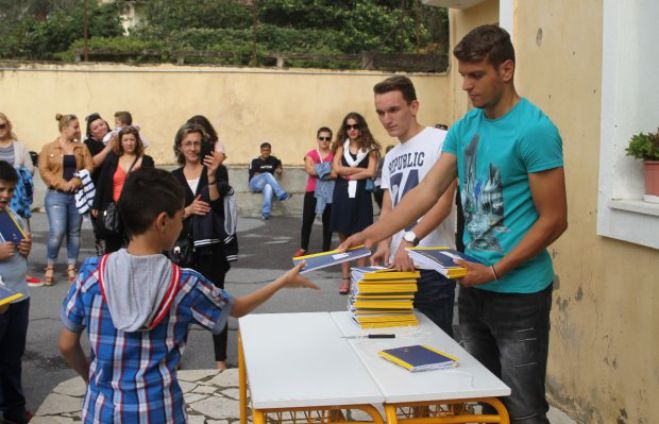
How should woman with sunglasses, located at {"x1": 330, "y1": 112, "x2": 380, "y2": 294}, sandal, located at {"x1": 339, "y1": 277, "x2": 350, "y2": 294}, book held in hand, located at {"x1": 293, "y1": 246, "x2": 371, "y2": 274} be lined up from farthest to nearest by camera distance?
1. woman with sunglasses, located at {"x1": 330, "y1": 112, "x2": 380, "y2": 294}
2. sandal, located at {"x1": 339, "y1": 277, "x2": 350, "y2": 294}
3. book held in hand, located at {"x1": 293, "y1": 246, "x2": 371, "y2": 274}

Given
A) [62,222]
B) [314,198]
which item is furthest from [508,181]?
[314,198]

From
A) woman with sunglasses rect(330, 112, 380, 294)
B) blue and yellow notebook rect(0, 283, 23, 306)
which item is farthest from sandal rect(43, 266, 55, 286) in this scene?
blue and yellow notebook rect(0, 283, 23, 306)

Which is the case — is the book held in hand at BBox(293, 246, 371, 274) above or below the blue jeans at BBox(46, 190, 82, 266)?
above

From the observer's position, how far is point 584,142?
Result: 4.80 metres

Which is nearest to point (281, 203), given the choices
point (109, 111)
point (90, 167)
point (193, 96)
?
point (193, 96)

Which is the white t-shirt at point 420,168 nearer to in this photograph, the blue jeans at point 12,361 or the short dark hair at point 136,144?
the blue jeans at point 12,361

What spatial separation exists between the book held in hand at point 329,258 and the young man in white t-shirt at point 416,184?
506 millimetres

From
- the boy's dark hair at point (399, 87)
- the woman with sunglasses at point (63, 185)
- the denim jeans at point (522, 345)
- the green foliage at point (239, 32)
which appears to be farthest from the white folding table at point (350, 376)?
the green foliage at point (239, 32)

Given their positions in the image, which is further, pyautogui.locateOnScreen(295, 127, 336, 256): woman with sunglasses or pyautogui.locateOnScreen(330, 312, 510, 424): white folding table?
pyautogui.locateOnScreen(295, 127, 336, 256): woman with sunglasses

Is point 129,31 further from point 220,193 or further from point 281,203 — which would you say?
point 220,193

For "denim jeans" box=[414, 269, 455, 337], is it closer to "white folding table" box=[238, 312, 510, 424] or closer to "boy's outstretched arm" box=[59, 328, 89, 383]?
"white folding table" box=[238, 312, 510, 424]

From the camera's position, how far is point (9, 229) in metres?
4.91

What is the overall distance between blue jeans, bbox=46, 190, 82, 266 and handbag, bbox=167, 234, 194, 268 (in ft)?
12.8

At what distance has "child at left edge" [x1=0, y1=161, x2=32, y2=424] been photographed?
16.1ft
